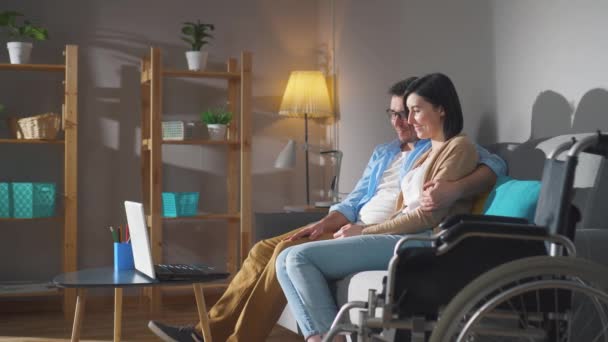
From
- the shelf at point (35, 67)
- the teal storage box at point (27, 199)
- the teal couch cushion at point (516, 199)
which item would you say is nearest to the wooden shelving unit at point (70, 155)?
the shelf at point (35, 67)

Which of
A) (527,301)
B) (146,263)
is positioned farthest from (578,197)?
(146,263)

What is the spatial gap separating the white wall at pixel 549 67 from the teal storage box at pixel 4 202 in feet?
8.52

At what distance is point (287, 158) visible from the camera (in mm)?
5113

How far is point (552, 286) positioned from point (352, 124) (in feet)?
10.6

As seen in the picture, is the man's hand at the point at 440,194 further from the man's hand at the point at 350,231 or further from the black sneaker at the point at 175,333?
the black sneaker at the point at 175,333

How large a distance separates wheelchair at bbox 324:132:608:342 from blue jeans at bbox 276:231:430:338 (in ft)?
1.99

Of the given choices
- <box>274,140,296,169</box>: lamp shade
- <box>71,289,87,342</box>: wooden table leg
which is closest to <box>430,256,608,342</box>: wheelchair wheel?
<box>71,289,87,342</box>: wooden table leg

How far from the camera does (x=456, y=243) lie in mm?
2178

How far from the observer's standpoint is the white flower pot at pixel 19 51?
4.81m

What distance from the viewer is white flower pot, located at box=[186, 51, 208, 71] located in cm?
511

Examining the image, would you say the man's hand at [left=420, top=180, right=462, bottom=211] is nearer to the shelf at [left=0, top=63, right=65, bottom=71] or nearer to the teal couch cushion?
the teal couch cushion

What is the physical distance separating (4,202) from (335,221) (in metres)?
2.07

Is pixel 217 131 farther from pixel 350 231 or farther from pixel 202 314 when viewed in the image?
pixel 202 314

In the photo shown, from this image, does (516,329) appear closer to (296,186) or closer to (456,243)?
(456,243)
